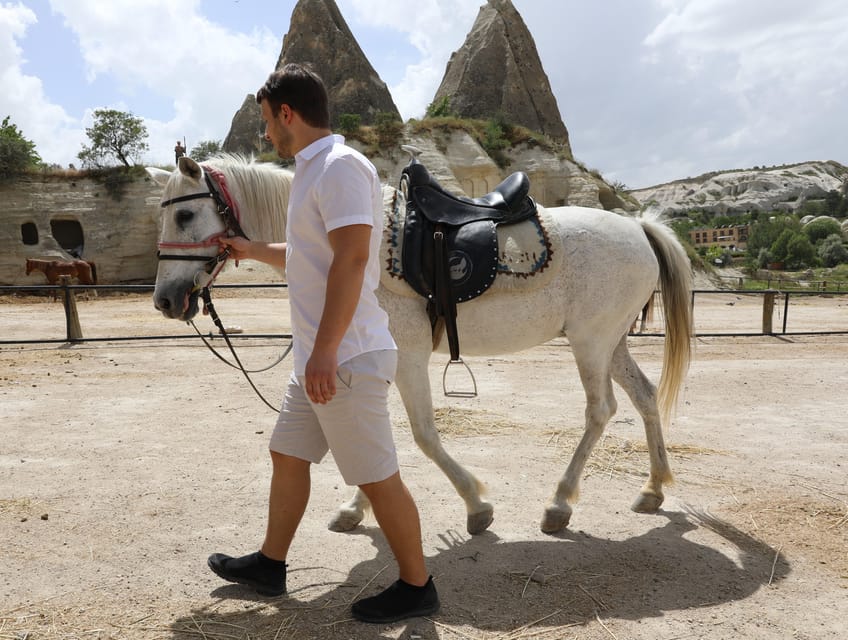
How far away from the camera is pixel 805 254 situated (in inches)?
2303

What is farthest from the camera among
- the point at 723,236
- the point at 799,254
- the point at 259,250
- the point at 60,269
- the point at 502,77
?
the point at 723,236

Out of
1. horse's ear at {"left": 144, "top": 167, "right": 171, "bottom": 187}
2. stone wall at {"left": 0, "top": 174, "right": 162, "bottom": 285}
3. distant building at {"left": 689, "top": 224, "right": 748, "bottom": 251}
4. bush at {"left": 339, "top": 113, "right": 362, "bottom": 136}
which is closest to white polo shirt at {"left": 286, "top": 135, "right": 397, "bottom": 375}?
horse's ear at {"left": 144, "top": 167, "right": 171, "bottom": 187}

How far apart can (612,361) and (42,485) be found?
3.57m

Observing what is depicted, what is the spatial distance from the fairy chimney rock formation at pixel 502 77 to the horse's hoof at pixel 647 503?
40.6 meters

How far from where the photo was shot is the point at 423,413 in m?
2.92

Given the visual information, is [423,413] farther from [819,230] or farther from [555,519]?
[819,230]

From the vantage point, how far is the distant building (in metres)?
97.5

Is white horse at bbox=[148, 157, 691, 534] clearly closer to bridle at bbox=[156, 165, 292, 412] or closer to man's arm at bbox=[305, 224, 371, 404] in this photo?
bridle at bbox=[156, 165, 292, 412]

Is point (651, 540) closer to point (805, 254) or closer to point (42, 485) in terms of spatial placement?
point (42, 485)

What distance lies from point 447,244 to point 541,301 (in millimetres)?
614

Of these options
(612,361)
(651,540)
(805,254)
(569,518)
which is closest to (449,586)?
(569,518)

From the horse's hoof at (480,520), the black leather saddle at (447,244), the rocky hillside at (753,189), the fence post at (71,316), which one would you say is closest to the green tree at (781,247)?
the fence post at (71,316)

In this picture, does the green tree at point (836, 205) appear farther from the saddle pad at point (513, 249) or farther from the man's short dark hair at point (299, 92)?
the man's short dark hair at point (299, 92)

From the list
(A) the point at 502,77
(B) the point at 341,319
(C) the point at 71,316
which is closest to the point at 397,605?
(B) the point at 341,319
